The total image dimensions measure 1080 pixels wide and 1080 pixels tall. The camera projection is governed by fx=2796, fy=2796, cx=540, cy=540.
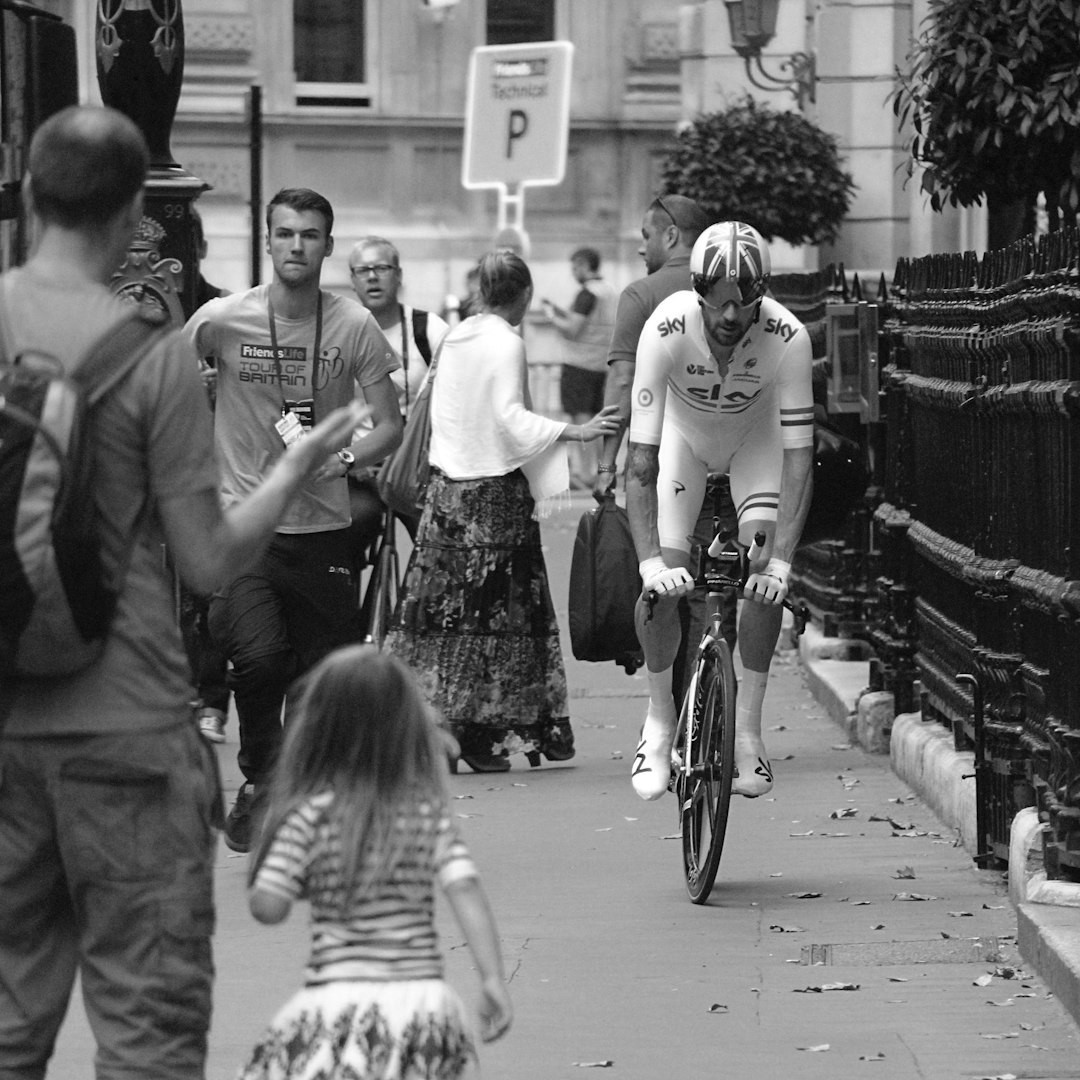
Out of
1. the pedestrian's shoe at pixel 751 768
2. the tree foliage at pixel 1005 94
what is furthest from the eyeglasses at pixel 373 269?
the pedestrian's shoe at pixel 751 768

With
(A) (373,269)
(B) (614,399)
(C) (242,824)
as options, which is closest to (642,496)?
(C) (242,824)

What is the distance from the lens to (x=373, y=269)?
11.0 m

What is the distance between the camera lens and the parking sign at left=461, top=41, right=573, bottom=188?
2386 centimetres

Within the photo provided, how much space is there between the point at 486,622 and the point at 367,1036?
6684mm

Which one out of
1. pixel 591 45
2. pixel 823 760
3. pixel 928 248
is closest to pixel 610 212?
pixel 591 45

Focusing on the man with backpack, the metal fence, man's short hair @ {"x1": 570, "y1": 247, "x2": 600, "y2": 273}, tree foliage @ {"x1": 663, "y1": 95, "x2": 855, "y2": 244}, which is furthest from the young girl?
man's short hair @ {"x1": 570, "y1": 247, "x2": 600, "y2": 273}

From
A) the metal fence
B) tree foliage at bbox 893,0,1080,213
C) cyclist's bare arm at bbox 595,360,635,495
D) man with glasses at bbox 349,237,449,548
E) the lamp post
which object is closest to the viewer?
the metal fence

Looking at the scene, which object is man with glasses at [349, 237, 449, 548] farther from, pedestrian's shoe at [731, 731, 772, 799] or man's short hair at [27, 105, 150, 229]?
man's short hair at [27, 105, 150, 229]

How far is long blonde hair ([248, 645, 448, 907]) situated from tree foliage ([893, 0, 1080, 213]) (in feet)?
26.9

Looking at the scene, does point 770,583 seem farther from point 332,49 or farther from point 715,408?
point 332,49

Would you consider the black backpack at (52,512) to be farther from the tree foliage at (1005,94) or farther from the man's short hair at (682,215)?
the tree foliage at (1005,94)

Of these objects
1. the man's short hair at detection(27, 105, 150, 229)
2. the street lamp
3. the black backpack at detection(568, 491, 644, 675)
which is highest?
the street lamp

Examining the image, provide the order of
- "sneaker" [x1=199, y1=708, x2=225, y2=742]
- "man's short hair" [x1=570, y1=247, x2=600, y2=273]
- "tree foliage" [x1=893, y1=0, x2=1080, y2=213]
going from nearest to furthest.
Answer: "sneaker" [x1=199, y1=708, x2=225, y2=742] < "tree foliage" [x1=893, y1=0, x2=1080, y2=213] < "man's short hair" [x1=570, y1=247, x2=600, y2=273]

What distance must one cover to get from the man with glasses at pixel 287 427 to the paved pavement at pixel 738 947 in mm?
624
